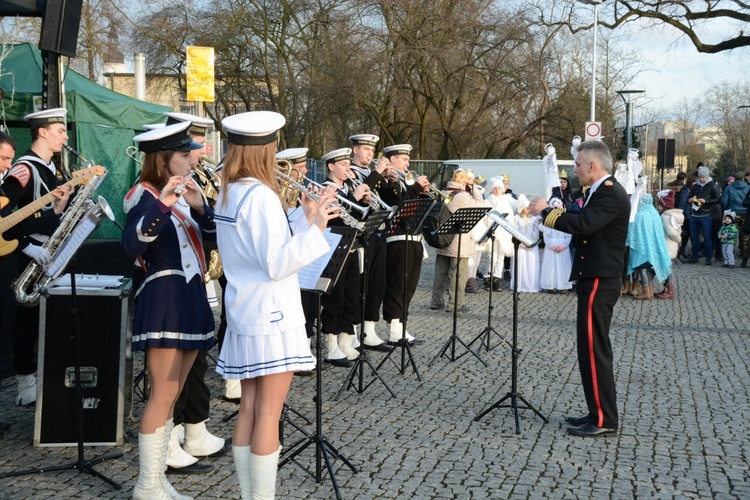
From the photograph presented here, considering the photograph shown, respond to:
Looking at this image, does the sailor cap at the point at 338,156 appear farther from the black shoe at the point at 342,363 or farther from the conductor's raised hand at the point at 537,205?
the conductor's raised hand at the point at 537,205

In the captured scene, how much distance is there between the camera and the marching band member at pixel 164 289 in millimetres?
4195

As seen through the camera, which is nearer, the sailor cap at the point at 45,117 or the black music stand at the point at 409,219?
the sailor cap at the point at 45,117

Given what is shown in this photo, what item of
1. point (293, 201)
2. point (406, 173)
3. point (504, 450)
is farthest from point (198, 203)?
point (406, 173)

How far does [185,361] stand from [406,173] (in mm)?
4704

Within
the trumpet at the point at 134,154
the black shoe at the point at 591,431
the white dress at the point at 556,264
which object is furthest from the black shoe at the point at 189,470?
the white dress at the point at 556,264

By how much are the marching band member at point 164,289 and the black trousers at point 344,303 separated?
3306 millimetres

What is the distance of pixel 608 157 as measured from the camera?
19.0ft

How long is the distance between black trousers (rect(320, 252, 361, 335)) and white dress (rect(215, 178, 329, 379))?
3923 millimetres

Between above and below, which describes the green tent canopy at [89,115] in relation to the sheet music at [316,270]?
above

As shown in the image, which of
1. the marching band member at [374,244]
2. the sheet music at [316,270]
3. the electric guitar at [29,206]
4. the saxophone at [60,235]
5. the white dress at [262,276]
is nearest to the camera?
the white dress at [262,276]

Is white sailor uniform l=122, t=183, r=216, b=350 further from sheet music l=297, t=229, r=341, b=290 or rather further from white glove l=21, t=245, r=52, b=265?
white glove l=21, t=245, r=52, b=265

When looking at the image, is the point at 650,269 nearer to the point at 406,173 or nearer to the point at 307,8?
the point at 406,173

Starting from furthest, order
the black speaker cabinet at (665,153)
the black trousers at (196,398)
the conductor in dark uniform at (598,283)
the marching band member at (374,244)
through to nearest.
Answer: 1. the black speaker cabinet at (665,153)
2. the marching band member at (374,244)
3. the conductor in dark uniform at (598,283)
4. the black trousers at (196,398)

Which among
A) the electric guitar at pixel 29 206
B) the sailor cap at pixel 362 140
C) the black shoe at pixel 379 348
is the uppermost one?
the sailor cap at pixel 362 140
